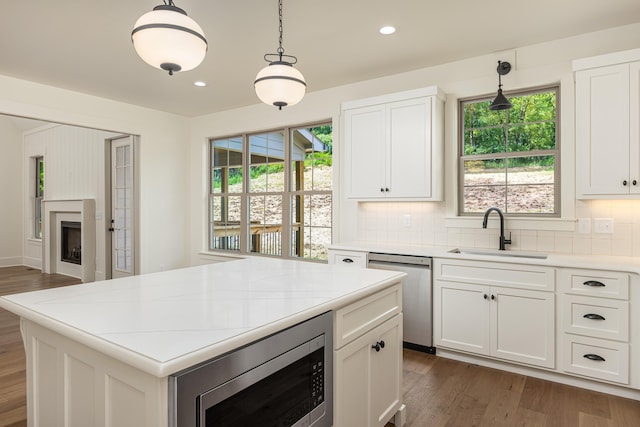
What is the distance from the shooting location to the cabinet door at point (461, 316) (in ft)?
9.84

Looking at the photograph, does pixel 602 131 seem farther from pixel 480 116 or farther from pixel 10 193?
pixel 10 193

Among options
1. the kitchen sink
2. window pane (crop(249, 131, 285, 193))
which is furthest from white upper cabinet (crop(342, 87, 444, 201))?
window pane (crop(249, 131, 285, 193))

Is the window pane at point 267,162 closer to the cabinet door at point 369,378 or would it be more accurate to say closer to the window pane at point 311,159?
the window pane at point 311,159

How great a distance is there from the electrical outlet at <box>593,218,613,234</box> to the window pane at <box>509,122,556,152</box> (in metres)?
0.71

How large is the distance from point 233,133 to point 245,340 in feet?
15.3

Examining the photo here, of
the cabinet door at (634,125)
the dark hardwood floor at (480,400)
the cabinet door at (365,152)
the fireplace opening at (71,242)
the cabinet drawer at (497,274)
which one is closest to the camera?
the dark hardwood floor at (480,400)

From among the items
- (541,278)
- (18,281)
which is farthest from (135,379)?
(18,281)

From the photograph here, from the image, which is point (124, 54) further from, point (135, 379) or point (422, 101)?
point (135, 379)

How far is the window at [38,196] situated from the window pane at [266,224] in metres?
5.51

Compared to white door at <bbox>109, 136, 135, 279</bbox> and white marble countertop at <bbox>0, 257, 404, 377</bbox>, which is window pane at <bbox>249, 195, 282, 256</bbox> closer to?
white door at <bbox>109, 136, 135, 279</bbox>

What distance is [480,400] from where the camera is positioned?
2.54m

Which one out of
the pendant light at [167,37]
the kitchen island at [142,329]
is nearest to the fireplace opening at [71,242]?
the kitchen island at [142,329]

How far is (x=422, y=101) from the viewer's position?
3.52 meters

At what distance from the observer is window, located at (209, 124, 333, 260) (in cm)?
468
